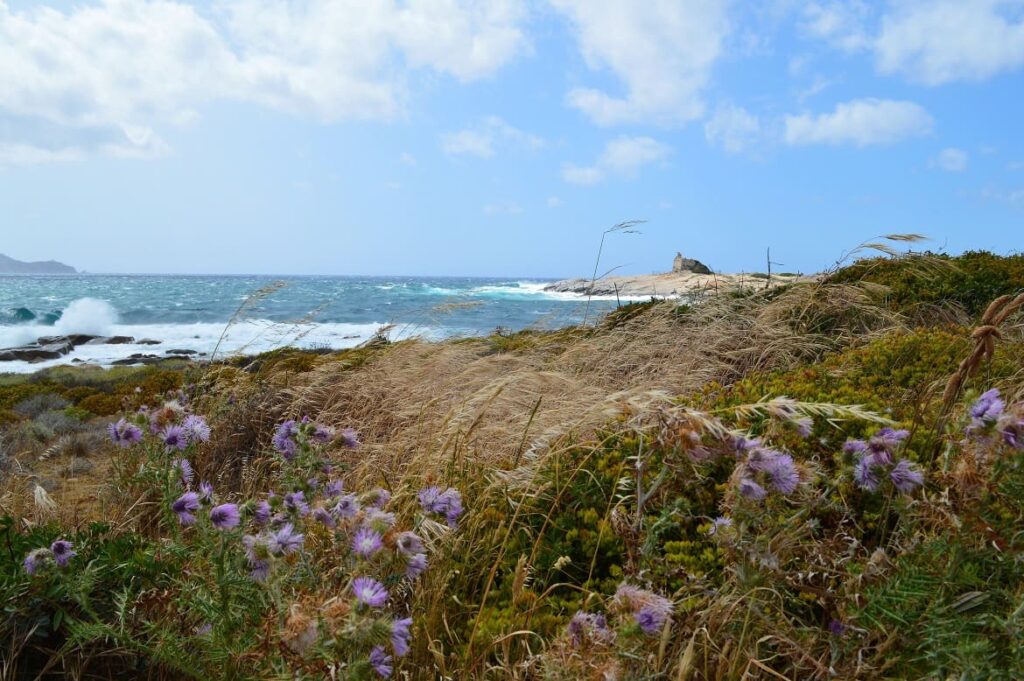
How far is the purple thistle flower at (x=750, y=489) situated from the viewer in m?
1.23

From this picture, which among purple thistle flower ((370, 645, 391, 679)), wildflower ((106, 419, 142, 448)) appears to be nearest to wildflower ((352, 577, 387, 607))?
purple thistle flower ((370, 645, 391, 679))

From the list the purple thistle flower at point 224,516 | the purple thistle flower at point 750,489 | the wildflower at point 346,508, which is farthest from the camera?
the wildflower at point 346,508

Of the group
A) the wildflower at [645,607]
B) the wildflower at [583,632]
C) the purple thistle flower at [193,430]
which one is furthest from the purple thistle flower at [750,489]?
the purple thistle flower at [193,430]

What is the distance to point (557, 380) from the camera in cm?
392

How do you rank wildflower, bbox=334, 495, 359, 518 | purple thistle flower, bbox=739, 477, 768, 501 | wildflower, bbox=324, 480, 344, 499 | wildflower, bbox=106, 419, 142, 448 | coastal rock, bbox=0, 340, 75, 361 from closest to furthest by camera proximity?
purple thistle flower, bbox=739, 477, 768, 501 → wildflower, bbox=334, 495, 359, 518 → wildflower, bbox=324, 480, 344, 499 → wildflower, bbox=106, 419, 142, 448 → coastal rock, bbox=0, 340, 75, 361

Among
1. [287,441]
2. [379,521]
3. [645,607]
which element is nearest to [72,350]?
[287,441]

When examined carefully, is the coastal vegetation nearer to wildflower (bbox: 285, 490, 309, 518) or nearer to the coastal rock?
wildflower (bbox: 285, 490, 309, 518)

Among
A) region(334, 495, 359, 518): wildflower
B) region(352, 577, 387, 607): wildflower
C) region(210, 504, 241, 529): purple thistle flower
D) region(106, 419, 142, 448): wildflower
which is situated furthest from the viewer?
region(106, 419, 142, 448): wildflower

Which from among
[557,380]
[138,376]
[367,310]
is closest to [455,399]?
[557,380]

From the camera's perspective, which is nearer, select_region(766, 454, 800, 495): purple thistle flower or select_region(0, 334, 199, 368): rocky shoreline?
select_region(766, 454, 800, 495): purple thistle flower

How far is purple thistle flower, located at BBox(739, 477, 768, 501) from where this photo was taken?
4.03 feet

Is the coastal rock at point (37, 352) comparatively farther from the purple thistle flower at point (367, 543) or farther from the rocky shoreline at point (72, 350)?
the purple thistle flower at point (367, 543)

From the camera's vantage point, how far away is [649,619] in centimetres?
113

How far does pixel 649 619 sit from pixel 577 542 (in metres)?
1.34
